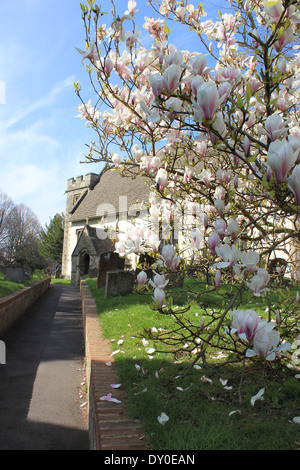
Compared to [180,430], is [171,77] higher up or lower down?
higher up

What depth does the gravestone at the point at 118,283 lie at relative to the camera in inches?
336

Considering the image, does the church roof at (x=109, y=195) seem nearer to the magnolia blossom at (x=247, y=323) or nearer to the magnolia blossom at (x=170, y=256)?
the magnolia blossom at (x=170, y=256)

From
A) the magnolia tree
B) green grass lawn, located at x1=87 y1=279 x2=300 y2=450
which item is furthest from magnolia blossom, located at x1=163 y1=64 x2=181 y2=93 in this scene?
green grass lawn, located at x1=87 y1=279 x2=300 y2=450

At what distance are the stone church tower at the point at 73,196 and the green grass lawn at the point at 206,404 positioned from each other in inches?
1113

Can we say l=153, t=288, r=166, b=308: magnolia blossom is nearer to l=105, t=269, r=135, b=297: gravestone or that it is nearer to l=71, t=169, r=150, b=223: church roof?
l=105, t=269, r=135, b=297: gravestone

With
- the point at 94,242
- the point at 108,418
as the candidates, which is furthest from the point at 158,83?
the point at 94,242

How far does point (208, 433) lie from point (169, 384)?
940 millimetres

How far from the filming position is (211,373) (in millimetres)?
3197

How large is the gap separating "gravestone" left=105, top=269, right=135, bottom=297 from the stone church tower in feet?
75.2

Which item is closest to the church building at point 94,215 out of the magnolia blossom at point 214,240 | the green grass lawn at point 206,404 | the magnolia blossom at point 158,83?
the green grass lawn at point 206,404

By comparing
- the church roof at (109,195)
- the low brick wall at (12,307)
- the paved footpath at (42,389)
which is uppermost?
the church roof at (109,195)

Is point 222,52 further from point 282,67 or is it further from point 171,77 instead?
point 171,77

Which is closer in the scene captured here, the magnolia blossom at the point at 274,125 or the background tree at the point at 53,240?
the magnolia blossom at the point at 274,125
